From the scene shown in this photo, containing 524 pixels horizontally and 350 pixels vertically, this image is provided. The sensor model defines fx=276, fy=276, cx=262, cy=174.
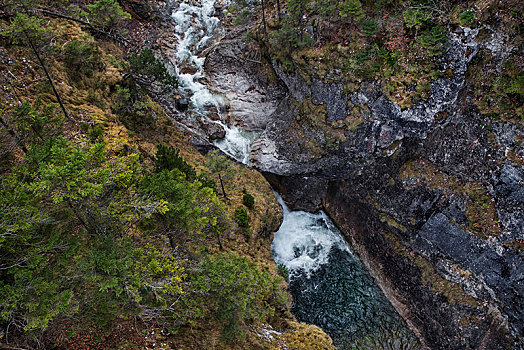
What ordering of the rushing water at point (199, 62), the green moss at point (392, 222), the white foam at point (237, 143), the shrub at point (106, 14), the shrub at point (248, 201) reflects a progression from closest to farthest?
the shrub at point (106, 14), the shrub at point (248, 201), the green moss at point (392, 222), the white foam at point (237, 143), the rushing water at point (199, 62)

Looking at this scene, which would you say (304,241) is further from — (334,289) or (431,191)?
(431,191)

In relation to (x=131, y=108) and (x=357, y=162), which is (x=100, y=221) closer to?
(x=131, y=108)

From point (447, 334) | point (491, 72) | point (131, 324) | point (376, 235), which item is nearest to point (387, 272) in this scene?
point (376, 235)

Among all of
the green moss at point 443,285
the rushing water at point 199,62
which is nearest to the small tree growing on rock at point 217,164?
the rushing water at point 199,62

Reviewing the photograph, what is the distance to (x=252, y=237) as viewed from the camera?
78.4 ft

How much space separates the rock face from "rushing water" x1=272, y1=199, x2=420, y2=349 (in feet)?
4.22

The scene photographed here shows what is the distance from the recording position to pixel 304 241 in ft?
94.8

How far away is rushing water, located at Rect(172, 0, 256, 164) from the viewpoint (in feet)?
106

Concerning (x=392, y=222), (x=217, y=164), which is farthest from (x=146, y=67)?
(x=392, y=222)

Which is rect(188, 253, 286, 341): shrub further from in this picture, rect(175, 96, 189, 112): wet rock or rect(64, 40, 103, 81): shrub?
rect(175, 96, 189, 112): wet rock

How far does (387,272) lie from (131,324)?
2253 cm

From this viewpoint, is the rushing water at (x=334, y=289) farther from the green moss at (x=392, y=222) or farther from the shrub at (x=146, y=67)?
the shrub at (x=146, y=67)

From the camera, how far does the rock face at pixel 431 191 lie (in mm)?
20594

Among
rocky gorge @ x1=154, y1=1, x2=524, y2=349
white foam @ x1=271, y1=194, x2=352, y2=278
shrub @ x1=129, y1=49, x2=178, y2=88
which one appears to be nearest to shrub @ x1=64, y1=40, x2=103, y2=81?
shrub @ x1=129, y1=49, x2=178, y2=88
